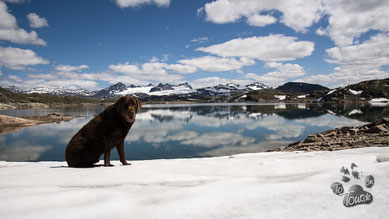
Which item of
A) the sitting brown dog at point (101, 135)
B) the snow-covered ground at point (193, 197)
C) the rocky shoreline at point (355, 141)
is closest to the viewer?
the snow-covered ground at point (193, 197)

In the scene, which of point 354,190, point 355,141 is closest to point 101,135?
point 354,190

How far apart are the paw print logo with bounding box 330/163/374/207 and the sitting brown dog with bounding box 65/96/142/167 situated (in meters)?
4.89

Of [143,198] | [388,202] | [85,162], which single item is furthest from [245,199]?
[85,162]

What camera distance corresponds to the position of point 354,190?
2.46m

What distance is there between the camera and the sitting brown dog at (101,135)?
5832mm

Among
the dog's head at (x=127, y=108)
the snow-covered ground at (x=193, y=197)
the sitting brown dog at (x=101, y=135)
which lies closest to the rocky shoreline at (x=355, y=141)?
the snow-covered ground at (x=193, y=197)

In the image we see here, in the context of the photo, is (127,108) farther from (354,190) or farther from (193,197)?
(354,190)

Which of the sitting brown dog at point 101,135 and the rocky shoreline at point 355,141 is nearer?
the sitting brown dog at point 101,135

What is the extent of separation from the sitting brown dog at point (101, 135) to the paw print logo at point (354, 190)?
489 centimetres

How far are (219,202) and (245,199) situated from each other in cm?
30

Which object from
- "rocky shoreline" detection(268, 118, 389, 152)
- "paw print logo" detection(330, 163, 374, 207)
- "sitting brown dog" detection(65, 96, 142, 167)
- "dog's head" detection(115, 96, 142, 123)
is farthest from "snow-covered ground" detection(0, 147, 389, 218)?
"rocky shoreline" detection(268, 118, 389, 152)

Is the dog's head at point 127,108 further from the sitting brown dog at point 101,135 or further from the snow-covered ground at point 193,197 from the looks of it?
the snow-covered ground at point 193,197

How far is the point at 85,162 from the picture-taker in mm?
5875

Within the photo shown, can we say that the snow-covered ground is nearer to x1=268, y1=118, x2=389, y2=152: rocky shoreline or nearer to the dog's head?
the dog's head
